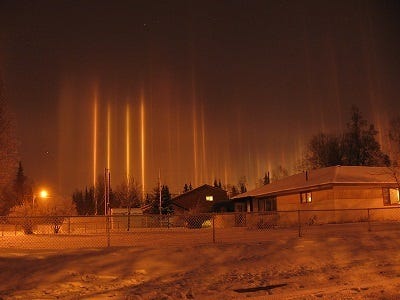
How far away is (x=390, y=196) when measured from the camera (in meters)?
33.3

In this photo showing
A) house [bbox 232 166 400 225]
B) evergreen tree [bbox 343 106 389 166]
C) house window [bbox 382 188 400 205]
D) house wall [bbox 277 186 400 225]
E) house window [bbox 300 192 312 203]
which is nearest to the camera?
house wall [bbox 277 186 400 225]

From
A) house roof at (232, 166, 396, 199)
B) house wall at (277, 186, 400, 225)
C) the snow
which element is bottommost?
the snow

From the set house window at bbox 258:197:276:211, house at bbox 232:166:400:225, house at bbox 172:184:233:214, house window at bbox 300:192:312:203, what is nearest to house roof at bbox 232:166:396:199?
house at bbox 232:166:400:225

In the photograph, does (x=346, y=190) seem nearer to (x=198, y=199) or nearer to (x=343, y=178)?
(x=343, y=178)

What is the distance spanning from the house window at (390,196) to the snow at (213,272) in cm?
1718

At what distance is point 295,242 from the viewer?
17.2 meters

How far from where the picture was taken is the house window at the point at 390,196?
33188 millimetres

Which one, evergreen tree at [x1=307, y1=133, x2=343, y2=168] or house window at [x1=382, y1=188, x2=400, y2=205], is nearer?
house window at [x1=382, y1=188, x2=400, y2=205]

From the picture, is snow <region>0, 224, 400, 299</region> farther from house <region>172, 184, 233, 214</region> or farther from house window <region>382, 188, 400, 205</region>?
house <region>172, 184, 233, 214</region>

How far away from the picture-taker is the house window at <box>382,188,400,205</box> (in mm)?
33188

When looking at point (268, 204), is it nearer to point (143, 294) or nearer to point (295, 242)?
point (295, 242)

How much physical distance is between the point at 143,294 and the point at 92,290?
1.39m

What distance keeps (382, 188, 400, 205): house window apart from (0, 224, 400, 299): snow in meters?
17.2

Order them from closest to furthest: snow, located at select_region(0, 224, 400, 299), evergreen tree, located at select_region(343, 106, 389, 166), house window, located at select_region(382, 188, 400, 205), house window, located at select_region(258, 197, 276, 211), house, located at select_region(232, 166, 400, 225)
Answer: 1. snow, located at select_region(0, 224, 400, 299)
2. house, located at select_region(232, 166, 400, 225)
3. house window, located at select_region(382, 188, 400, 205)
4. house window, located at select_region(258, 197, 276, 211)
5. evergreen tree, located at select_region(343, 106, 389, 166)
